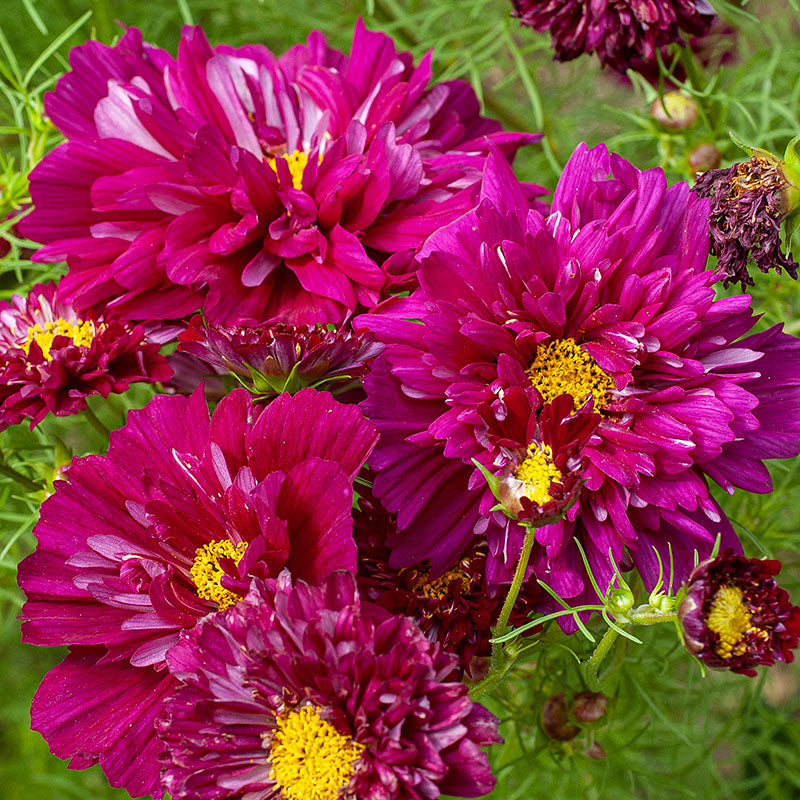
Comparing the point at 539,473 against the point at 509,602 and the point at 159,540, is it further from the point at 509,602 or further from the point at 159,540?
the point at 159,540

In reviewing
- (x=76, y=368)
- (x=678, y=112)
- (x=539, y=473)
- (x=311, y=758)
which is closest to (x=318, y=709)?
(x=311, y=758)

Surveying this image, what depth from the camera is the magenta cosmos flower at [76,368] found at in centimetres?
48

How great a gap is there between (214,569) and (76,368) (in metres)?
0.14

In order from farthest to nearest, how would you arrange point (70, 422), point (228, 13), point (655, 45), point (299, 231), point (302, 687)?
point (228, 13) < point (70, 422) < point (655, 45) < point (299, 231) < point (302, 687)

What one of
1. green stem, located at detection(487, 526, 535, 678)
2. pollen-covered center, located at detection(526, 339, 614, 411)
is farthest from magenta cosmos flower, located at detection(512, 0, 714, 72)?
green stem, located at detection(487, 526, 535, 678)

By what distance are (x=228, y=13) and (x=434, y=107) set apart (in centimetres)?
67

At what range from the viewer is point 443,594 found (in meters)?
0.44

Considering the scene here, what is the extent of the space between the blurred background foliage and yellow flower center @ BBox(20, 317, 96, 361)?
2.7 inches

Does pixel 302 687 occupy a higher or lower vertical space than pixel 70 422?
higher

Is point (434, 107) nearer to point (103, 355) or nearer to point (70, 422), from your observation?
point (103, 355)

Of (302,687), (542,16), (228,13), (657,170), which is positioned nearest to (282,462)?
(302,687)

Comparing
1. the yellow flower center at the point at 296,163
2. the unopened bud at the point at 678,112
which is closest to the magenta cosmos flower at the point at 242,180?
the yellow flower center at the point at 296,163

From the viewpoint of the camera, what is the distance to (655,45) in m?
0.58

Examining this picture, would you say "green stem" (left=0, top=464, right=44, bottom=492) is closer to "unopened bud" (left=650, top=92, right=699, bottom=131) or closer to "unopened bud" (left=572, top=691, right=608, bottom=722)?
"unopened bud" (left=572, top=691, right=608, bottom=722)
